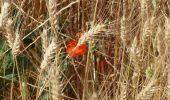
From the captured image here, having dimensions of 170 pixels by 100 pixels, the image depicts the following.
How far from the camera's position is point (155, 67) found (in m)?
1.01

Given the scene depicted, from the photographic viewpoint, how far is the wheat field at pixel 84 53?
895 mm

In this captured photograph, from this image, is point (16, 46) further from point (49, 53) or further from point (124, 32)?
point (124, 32)

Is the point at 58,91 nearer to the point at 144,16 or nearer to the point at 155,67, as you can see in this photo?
the point at 155,67

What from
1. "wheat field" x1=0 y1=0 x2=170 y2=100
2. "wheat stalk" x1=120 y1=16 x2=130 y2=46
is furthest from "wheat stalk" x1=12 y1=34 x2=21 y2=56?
"wheat stalk" x1=120 y1=16 x2=130 y2=46

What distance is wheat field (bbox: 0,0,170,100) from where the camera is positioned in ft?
2.94

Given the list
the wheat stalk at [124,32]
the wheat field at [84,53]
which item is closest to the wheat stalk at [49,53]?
the wheat field at [84,53]

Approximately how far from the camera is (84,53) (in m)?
1.19

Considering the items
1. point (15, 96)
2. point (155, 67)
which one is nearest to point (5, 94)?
point (15, 96)

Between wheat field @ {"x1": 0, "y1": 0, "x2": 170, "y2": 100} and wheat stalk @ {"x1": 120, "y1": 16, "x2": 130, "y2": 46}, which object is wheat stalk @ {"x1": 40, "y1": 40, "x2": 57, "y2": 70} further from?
wheat stalk @ {"x1": 120, "y1": 16, "x2": 130, "y2": 46}

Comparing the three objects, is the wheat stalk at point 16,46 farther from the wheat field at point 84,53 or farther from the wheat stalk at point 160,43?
the wheat stalk at point 160,43

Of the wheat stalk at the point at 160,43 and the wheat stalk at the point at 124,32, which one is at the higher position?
the wheat stalk at the point at 124,32

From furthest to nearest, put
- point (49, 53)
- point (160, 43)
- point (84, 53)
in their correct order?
point (84, 53), point (160, 43), point (49, 53)

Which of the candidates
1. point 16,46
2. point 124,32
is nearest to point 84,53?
point 124,32

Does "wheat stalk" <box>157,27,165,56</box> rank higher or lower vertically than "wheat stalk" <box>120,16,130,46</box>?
lower
